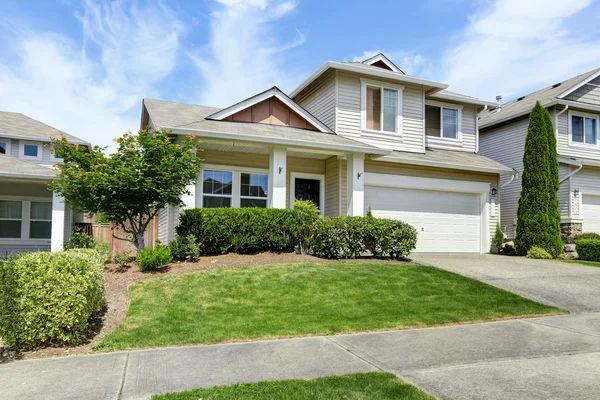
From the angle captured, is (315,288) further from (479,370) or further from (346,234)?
(479,370)

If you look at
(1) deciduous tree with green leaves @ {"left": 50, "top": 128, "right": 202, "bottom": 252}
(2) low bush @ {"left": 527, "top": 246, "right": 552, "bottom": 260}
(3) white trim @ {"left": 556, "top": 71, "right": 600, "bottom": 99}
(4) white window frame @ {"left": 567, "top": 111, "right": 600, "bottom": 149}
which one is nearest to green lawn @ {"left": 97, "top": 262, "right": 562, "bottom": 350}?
(1) deciduous tree with green leaves @ {"left": 50, "top": 128, "right": 202, "bottom": 252}

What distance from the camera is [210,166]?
13164mm

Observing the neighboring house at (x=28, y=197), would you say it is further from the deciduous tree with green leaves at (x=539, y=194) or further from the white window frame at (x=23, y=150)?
the deciduous tree with green leaves at (x=539, y=194)

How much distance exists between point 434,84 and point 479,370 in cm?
1294

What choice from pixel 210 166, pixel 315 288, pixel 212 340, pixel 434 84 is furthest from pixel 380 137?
pixel 212 340

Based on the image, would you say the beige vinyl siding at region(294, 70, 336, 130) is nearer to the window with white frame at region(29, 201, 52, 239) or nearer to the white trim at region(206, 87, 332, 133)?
the white trim at region(206, 87, 332, 133)

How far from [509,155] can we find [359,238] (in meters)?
11.6

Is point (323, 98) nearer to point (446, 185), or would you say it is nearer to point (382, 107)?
point (382, 107)

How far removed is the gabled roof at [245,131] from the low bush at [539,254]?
616cm

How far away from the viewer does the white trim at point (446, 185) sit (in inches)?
560

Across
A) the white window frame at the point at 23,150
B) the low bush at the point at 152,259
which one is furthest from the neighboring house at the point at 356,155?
the white window frame at the point at 23,150

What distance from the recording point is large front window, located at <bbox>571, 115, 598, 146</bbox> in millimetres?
18312

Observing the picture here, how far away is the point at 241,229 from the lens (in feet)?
35.6

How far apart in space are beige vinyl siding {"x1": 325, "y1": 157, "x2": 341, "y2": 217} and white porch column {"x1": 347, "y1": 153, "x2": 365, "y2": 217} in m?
0.88
